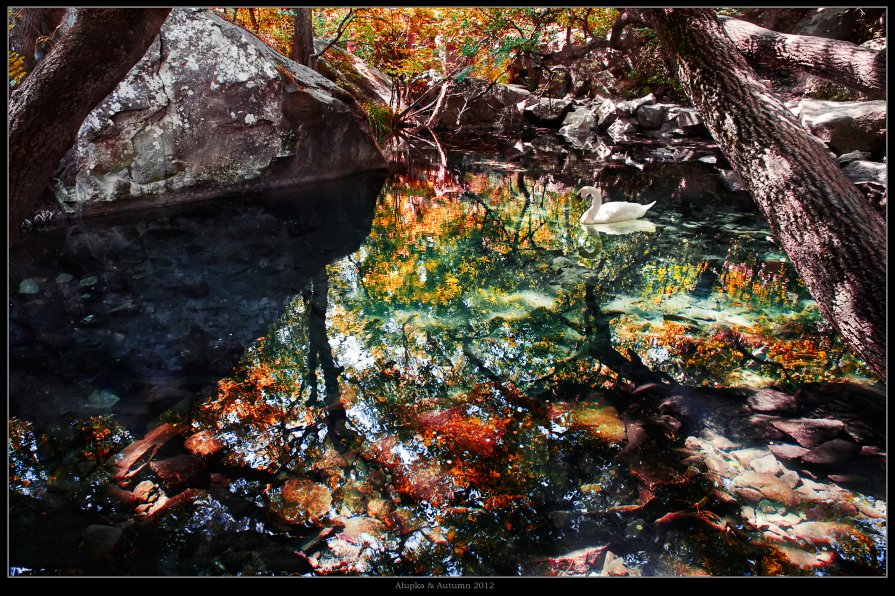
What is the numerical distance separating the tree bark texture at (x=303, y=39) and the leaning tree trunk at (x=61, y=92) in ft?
30.6

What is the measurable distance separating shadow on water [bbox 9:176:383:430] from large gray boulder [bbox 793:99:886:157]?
7.16 m

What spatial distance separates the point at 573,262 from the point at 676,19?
10.0ft

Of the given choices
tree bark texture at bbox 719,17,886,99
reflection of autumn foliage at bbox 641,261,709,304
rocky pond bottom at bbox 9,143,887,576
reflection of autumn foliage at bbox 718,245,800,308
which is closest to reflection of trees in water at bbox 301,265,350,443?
rocky pond bottom at bbox 9,143,887,576

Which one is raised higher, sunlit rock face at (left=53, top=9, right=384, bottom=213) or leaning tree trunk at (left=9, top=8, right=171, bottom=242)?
sunlit rock face at (left=53, top=9, right=384, bottom=213)

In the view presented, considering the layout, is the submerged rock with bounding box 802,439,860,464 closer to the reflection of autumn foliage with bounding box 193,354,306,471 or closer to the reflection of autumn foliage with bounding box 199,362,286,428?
the reflection of autumn foliage with bounding box 193,354,306,471

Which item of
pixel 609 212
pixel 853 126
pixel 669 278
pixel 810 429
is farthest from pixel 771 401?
pixel 853 126

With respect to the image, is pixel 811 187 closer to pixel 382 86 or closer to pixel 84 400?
pixel 84 400

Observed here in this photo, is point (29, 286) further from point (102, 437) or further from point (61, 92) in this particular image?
point (61, 92)

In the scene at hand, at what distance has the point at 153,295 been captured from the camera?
169 inches

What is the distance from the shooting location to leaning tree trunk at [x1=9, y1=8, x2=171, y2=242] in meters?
1.78

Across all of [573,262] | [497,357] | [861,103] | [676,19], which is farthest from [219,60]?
[861,103]

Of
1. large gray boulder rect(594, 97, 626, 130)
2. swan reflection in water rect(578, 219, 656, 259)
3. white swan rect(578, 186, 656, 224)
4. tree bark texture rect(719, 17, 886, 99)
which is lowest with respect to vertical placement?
swan reflection in water rect(578, 219, 656, 259)

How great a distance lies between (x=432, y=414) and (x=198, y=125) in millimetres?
6187

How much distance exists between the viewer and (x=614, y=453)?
2.51 m
